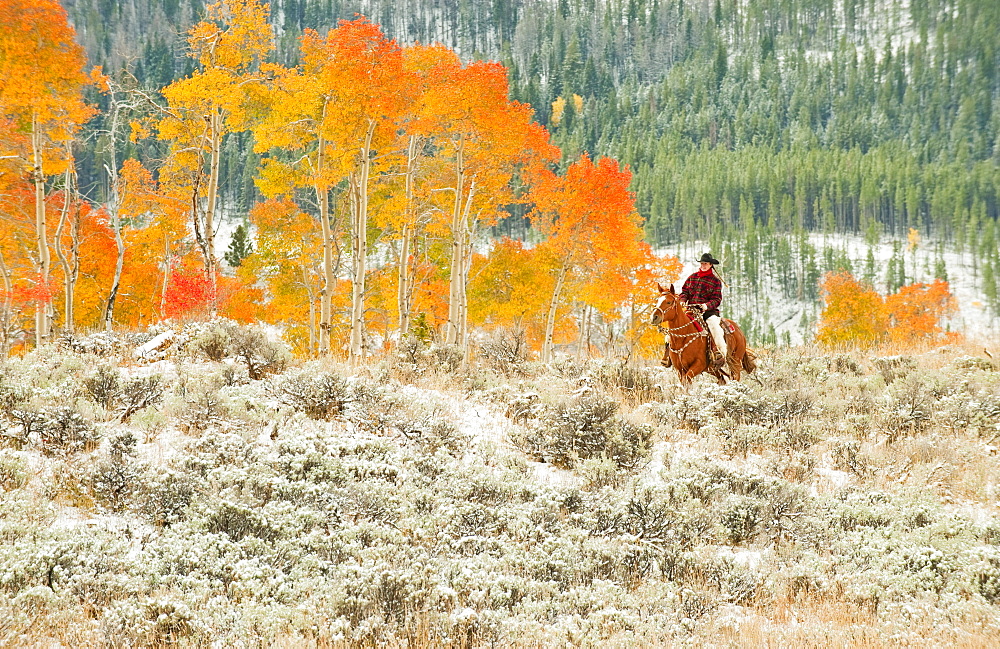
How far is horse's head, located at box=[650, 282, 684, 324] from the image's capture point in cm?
1285

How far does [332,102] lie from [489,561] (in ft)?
56.0

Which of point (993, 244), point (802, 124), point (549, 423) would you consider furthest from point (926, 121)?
point (549, 423)

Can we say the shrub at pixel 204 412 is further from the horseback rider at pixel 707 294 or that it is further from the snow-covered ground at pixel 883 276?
the snow-covered ground at pixel 883 276

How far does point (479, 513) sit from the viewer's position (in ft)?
20.5

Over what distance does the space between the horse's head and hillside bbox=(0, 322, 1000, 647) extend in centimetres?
283

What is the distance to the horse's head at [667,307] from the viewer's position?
1285 centimetres

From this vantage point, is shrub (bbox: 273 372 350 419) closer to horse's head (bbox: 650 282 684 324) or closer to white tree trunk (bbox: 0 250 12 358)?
white tree trunk (bbox: 0 250 12 358)

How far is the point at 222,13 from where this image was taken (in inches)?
792

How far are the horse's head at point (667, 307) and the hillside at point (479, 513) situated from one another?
2833 millimetres

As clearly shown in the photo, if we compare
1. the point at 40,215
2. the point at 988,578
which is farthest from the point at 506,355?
the point at 40,215

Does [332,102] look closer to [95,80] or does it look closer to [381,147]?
[381,147]

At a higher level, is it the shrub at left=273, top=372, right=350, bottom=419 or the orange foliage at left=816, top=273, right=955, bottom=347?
the shrub at left=273, top=372, right=350, bottom=419

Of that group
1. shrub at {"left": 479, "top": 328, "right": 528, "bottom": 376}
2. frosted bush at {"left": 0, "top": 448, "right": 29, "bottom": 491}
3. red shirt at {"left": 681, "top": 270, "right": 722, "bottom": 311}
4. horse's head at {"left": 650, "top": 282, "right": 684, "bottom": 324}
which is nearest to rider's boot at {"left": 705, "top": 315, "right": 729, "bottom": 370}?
red shirt at {"left": 681, "top": 270, "right": 722, "bottom": 311}

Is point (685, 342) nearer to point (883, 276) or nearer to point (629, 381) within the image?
point (629, 381)
